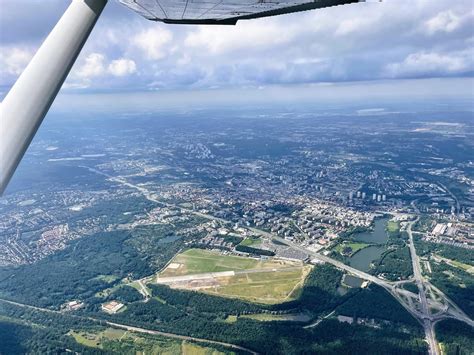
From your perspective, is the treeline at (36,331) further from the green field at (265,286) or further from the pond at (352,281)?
the pond at (352,281)

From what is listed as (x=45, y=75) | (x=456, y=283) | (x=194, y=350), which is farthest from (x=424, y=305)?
(x=45, y=75)

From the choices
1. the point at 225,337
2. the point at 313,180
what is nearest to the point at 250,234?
the point at 225,337

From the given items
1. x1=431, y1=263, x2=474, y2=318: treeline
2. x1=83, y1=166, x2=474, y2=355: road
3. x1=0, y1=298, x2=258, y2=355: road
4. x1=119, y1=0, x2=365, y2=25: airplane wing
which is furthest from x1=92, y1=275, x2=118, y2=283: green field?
x1=119, y1=0, x2=365, y2=25: airplane wing

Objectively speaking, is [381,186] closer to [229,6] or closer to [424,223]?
[424,223]

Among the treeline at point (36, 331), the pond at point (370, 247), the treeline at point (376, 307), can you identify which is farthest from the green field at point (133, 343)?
the pond at point (370, 247)

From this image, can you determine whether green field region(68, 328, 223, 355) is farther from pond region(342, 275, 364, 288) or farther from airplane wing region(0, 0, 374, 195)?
airplane wing region(0, 0, 374, 195)

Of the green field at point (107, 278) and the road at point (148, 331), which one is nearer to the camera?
the road at point (148, 331)
